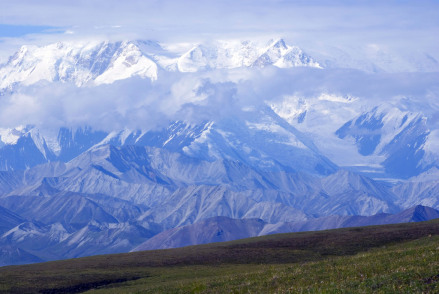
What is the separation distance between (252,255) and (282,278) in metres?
40.2

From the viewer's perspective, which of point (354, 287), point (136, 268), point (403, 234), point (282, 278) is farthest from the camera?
point (403, 234)

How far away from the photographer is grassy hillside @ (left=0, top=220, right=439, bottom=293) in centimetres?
3772

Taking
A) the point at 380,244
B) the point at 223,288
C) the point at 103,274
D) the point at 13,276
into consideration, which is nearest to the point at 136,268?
the point at 103,274

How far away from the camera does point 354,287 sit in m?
35.5

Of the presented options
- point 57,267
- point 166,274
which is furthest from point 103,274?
point 57,267

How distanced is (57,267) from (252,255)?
20133 millimetres

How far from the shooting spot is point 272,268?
5406 cm

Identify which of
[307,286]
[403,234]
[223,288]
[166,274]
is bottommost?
[403,234]

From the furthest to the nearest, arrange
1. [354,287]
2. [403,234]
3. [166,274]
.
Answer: [403,234] < [166,274] < [354,287]

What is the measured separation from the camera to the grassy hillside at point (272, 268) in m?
37.7

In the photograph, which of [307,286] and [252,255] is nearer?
[307,286]

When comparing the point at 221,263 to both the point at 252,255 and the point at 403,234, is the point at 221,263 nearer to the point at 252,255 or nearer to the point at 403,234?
the point at 252,255

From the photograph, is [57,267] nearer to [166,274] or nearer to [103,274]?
[103,274]

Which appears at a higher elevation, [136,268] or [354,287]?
[354,287]
